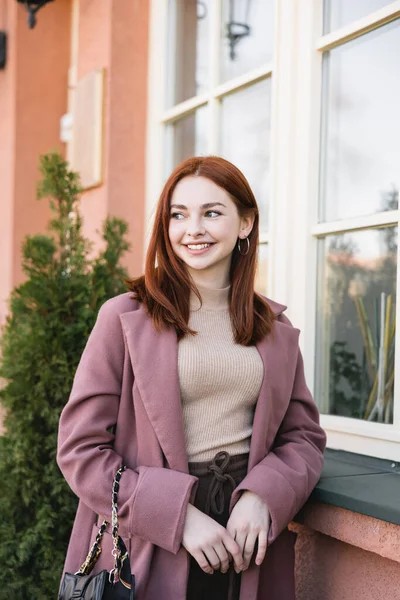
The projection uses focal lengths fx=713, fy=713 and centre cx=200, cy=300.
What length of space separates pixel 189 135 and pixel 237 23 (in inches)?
21.6

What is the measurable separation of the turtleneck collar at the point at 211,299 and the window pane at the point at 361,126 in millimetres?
749

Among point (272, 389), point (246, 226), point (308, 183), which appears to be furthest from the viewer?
point (308, 183)

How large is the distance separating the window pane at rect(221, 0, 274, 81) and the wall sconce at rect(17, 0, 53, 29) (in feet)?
4.02

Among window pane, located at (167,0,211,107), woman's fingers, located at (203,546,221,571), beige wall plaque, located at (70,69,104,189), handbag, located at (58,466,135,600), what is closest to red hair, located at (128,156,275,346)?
handbag, located at (58,466,135,600)

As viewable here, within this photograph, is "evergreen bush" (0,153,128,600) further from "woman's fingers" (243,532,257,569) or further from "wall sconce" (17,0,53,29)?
"wall sconce" (17,0,53,29)

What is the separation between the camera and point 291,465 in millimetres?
1810

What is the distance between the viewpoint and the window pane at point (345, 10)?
2434 mm

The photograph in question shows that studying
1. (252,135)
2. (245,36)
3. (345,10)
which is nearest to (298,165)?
(252,135)

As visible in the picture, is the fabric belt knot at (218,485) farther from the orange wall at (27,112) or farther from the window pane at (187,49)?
the orange wall at (27,112)

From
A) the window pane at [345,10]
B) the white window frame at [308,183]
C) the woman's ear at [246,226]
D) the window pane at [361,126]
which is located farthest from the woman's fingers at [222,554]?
the window pane at [345,10]

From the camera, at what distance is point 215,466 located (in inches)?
69.6

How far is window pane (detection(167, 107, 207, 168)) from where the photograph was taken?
3273mm

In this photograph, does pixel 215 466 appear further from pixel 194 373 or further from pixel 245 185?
pixel 245 185

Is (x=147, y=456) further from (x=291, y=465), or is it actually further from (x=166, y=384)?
(x=291, y=465)
